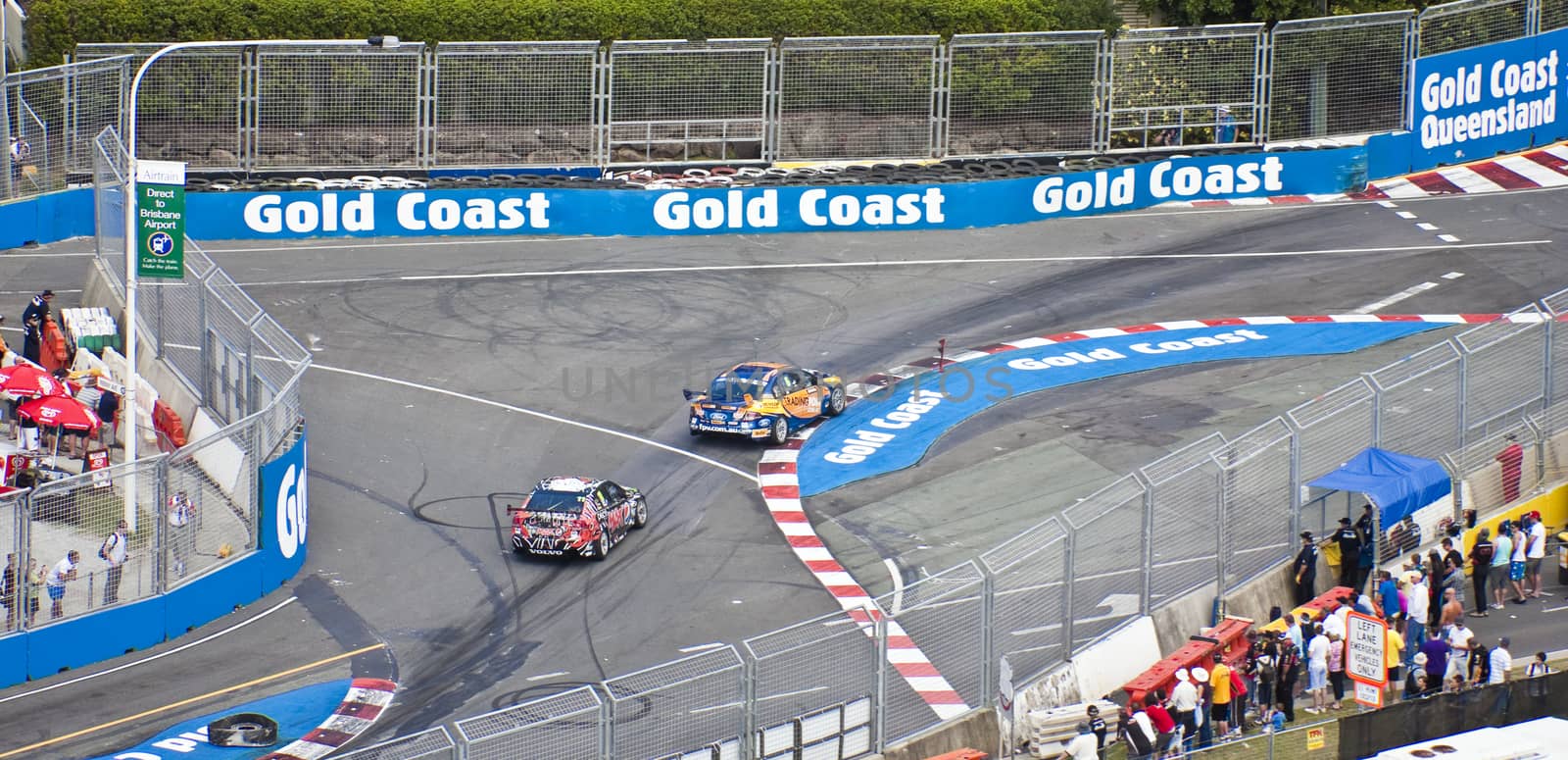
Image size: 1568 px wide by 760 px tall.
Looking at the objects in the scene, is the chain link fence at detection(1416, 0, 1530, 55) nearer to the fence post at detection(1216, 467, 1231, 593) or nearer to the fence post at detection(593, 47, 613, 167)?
the fence post at detection(593, 47, 613, 167)

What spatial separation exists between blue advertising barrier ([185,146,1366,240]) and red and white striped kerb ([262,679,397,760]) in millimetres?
20482

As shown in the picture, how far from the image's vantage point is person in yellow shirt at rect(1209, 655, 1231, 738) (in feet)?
84.3

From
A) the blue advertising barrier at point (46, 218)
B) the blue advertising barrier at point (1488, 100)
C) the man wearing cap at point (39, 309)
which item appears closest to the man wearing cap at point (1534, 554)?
the blue advertising barrier at point (1488, 100)

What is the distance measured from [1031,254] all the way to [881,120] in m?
5.69

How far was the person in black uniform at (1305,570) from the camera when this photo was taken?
28.5 metres

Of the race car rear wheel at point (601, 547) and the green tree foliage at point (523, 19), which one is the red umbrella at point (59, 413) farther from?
the green tree foliage at point (523, 19)

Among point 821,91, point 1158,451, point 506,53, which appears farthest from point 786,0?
point 1158,451

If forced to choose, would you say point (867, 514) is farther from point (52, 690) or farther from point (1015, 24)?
point (1015, 24)

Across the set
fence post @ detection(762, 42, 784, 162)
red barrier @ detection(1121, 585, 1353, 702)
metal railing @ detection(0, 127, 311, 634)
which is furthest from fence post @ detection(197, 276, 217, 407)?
fence post @ detection(762, 42, 784, 162)

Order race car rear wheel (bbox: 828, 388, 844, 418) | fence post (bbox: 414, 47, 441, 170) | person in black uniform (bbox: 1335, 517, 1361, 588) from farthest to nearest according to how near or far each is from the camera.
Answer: fence post (bbox: 414, 47, 441, 170)
race car rear wheel (bbox: 828, 388, 844, 418)
person in black uniform (bbox: 1335, 517, 1361, 588)

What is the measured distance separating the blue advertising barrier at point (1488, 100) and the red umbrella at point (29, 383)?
31993mm

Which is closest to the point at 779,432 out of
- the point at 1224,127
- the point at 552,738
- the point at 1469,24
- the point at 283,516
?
the point at 283,516

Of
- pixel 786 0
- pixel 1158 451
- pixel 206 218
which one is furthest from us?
pixel 786 0

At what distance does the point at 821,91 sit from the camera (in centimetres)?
4909
